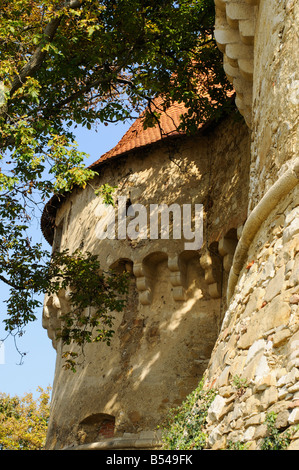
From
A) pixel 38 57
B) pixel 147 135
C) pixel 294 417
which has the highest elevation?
pixel 147 135

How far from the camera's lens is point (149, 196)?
469 inches

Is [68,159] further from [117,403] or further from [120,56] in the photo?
[117,403]

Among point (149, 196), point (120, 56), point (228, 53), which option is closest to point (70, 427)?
point (149, 196)

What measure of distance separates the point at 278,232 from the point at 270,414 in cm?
153

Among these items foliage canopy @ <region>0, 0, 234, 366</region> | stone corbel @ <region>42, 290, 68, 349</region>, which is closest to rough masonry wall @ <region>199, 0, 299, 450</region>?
foliage canopy @ <region>0, 0, 234, 366</region>

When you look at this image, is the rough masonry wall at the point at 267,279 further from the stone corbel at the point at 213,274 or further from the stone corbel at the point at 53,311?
the stone corbel at the point at 53,311

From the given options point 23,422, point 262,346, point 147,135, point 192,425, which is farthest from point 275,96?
point 23,422

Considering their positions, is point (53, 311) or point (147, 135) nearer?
point (147, 135)

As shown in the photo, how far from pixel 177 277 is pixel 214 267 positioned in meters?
0.72

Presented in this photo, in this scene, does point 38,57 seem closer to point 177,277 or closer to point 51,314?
point 177,277

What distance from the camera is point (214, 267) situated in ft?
34.3

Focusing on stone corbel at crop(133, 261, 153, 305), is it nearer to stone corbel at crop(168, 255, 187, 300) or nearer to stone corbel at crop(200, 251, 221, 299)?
stone corbel at crop(168, 255, 187, 300)

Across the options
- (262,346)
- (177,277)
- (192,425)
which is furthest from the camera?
(177,277)

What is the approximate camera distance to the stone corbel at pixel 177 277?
1081 centimetres
